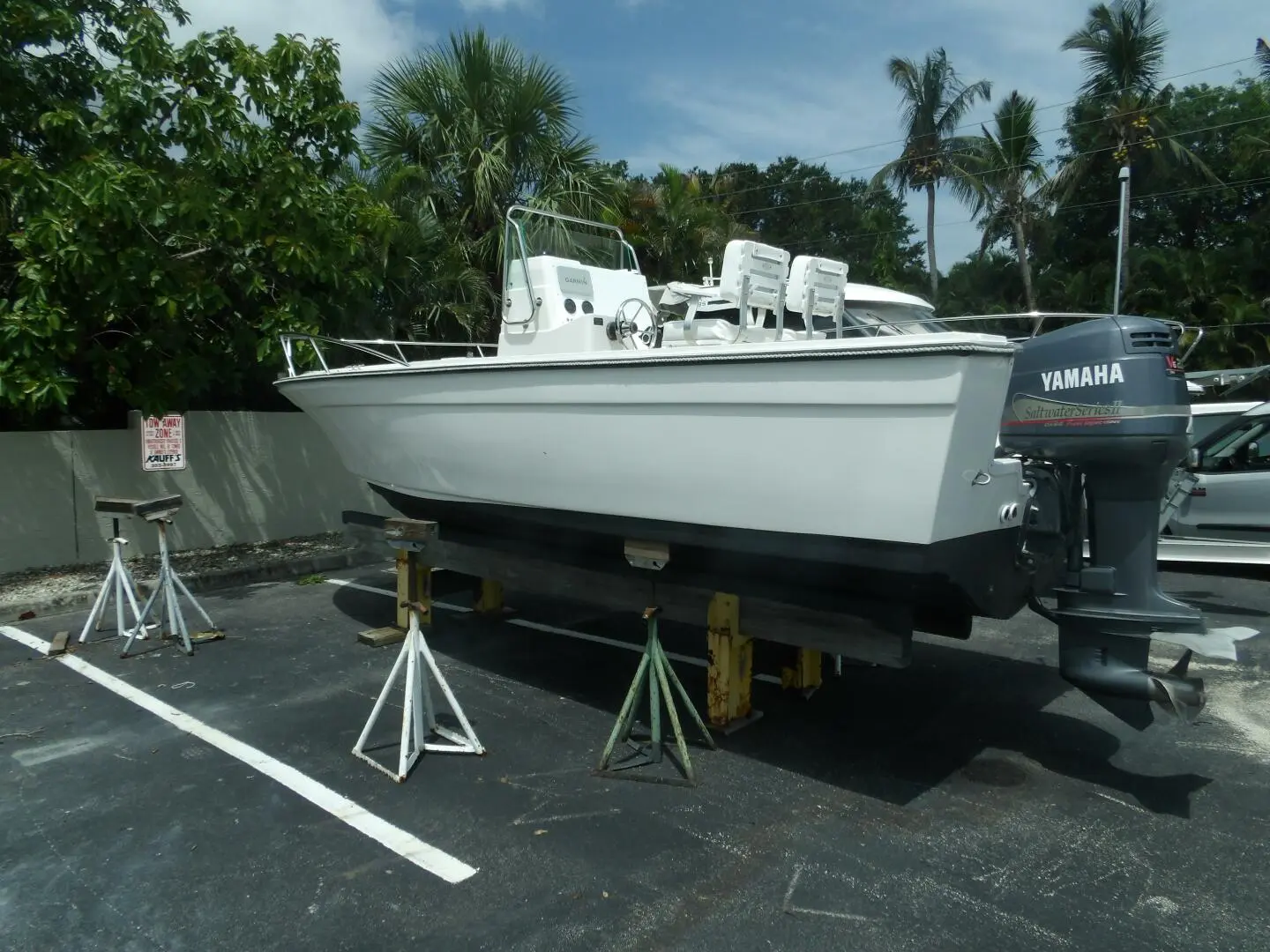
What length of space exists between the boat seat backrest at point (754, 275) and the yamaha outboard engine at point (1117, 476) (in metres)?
1.20

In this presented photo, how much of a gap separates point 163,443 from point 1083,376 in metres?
6.26

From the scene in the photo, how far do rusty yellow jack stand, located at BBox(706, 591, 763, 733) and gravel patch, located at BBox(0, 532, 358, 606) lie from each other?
308cm

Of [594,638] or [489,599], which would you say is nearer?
[594,638]

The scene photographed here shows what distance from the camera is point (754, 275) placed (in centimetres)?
447

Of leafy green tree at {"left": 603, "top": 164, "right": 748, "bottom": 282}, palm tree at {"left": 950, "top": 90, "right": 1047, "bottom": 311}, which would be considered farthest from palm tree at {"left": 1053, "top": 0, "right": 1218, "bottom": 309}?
leafy green tree at {"left": 603, "top": 164, "right": 748, "bottom": 282}

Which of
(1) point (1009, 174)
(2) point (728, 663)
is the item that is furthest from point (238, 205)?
(1) point (1009, 174)

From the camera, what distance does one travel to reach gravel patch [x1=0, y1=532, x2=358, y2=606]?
24.0ft

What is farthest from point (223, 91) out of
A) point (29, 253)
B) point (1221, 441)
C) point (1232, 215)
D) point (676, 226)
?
point (1232, 215)

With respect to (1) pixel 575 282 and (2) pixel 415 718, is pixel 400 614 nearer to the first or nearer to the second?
(2) pixel 415 718

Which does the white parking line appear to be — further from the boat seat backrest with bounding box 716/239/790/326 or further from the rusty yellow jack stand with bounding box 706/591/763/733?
the boat seat backrest with bounding box 716/239/790/326

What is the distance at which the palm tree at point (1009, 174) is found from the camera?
24.0 metres

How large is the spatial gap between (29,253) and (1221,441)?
988cm

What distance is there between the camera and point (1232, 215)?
23.6 metres

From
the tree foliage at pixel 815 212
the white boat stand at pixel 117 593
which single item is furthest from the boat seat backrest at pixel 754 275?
the tree foliage at pixel 815 212
